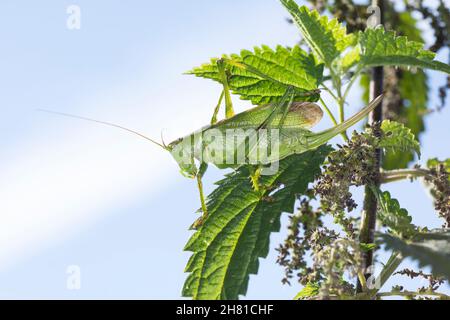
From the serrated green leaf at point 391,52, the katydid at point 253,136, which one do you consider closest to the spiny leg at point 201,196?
the katydid at point 253,136

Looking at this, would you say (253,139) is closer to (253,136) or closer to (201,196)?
(253,136)

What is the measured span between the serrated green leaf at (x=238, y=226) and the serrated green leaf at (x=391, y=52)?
1.17ft

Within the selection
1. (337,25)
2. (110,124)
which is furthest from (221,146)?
(337,25)

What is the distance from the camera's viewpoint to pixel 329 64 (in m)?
2.57

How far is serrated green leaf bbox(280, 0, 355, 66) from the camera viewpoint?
100 inches

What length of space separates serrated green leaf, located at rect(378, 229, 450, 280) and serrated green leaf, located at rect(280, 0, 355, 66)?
74 cm

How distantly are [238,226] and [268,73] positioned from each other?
0.57 metres

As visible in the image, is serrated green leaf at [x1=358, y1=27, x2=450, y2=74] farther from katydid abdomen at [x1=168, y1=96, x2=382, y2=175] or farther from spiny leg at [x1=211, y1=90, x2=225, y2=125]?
spiny leg at [x1=211, y1=90, x2=225, y2=125]

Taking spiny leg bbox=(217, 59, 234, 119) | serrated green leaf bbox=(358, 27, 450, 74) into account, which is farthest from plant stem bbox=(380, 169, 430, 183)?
spiny leg bbox=(217, 59, 234, 119)

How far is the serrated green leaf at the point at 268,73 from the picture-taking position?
2602 mm

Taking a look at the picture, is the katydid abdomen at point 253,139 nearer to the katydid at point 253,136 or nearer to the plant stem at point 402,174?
the katydid at point 253,136

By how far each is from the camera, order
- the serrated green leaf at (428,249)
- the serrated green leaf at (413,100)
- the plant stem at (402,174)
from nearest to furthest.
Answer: the serrated green leaf at (428,249) → the plant stem at (402,174) → the serrated green leaf at (413,100)
